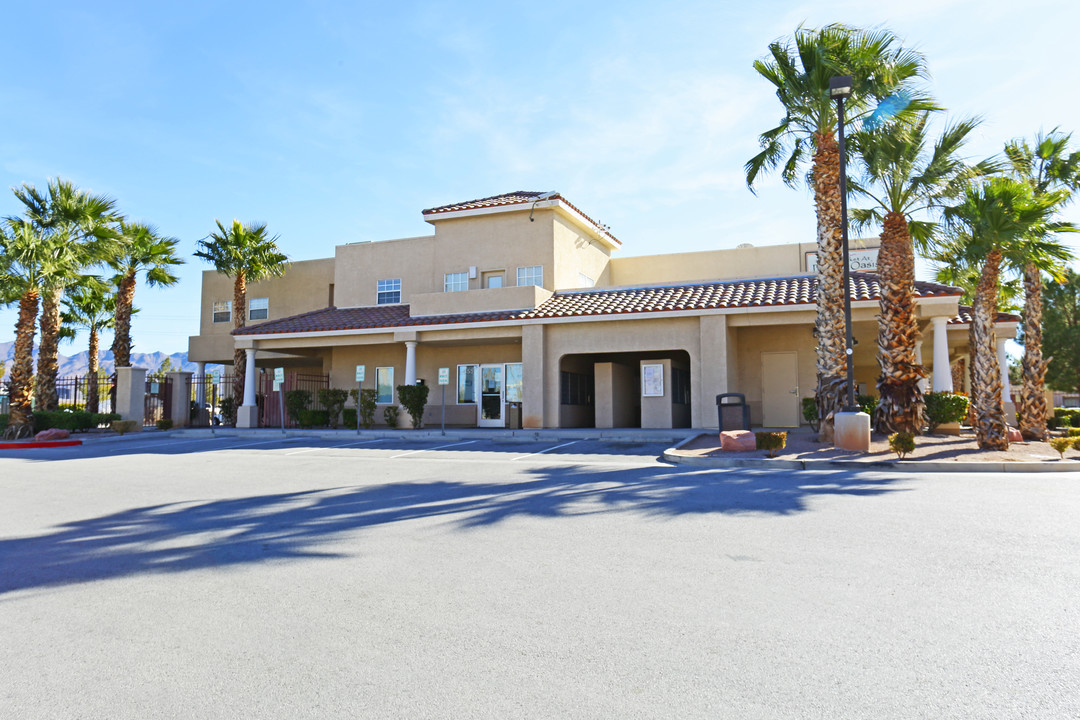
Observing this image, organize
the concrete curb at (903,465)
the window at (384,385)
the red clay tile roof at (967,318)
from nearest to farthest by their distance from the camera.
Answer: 1. the concrete curb at (903,465)
2. the red clay tile roof at (967,318)
3. the window at (384,385)

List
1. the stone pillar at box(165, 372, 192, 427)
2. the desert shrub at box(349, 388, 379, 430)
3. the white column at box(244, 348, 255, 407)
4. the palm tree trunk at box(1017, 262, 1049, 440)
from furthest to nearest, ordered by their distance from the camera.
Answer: the stone pillar at box(165, 372, 192, 427) → the white column at box(244, 348, 255, 407) → the desert shrub at box(349, 388, 379, 430) → the palm tree trunk at box(1017, 262, 1049, 440)

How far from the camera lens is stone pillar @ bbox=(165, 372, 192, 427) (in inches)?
1108

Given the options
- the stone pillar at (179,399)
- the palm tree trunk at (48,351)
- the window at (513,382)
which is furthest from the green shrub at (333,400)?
the palm tree trunk at (48,351)

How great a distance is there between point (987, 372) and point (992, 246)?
257 centimetres

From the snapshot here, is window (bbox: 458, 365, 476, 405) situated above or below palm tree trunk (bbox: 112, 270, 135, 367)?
below

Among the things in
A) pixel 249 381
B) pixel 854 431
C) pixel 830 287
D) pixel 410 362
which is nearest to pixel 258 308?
pixel 249 381

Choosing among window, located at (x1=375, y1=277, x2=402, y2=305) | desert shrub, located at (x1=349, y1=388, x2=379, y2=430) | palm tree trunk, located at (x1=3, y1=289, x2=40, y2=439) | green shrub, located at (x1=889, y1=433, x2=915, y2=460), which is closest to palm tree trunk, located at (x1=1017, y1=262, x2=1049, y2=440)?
green shrub, located at (x1=889, y1=433, x2=915, y2=460)

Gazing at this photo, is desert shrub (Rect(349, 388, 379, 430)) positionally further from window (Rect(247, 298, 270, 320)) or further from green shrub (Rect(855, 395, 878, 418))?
green shrub (Rect(855, 395, 878, 418))

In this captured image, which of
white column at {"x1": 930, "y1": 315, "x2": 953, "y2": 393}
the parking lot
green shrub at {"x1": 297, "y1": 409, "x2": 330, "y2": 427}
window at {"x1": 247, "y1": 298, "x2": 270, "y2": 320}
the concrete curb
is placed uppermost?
window at {"x1": 247, "y1": 298, "x2": 270, "y2": 320}

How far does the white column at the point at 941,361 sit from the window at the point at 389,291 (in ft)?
56.8

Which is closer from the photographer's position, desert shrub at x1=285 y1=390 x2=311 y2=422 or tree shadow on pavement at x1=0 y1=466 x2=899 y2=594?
tree shadow on pavement at x1=0 y1=466 x2=899 y2=594

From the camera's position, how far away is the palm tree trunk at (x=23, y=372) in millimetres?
22297

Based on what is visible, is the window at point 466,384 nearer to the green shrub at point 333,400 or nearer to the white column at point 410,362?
the white column at point 410,362

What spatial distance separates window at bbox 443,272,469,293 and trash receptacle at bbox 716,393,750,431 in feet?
35.4
